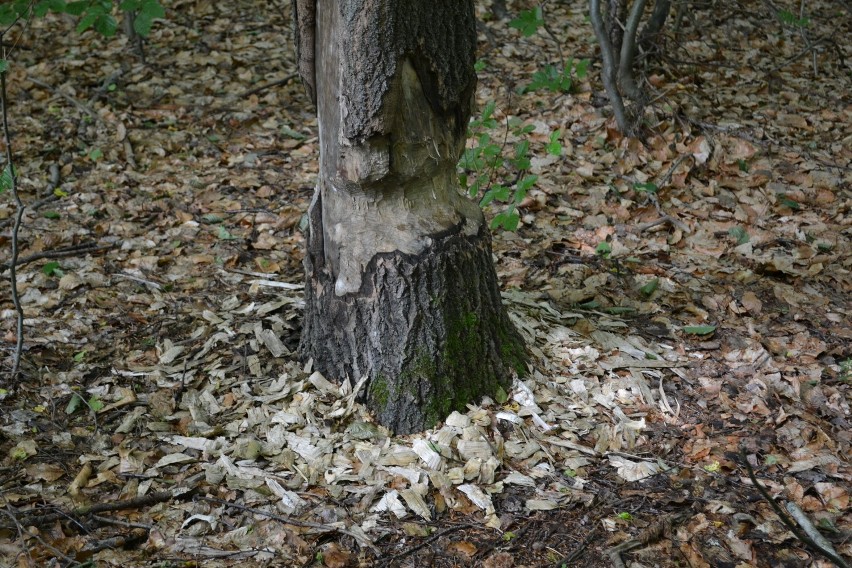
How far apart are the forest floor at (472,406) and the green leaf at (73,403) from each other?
16mm

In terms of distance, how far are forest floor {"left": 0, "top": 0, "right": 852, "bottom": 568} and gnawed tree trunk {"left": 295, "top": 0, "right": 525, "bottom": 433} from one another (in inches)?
6.7

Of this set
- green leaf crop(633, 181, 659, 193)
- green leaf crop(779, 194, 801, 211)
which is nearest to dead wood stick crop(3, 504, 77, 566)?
green leaf crop(633, 181, 659, 193)

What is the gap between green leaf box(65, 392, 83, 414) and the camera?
311 cm

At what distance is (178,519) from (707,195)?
389 centimetres

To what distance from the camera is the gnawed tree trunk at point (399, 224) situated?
266cm

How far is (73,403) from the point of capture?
10.3ft

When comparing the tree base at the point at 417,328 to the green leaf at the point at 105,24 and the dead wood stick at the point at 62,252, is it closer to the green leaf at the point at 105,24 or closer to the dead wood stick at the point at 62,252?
the dead wood stick at the point at 62,252

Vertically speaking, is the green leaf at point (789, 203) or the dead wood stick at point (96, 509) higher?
the green leaf at point (789, 203)

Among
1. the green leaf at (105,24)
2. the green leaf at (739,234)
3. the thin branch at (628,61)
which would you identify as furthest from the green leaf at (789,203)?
the green leaf at (105,24)

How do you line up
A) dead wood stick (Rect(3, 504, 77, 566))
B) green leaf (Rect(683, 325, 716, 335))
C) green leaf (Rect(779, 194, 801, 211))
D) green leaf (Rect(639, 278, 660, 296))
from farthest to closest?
green leaf (Rect(779, 194, 801, 211)) → green leaf (Rect(639, 278, 660, 296)) → green leaf (Rect(683, 325, 716, 335)) → dead wood stick (Rect(3, 504, 77, 566))

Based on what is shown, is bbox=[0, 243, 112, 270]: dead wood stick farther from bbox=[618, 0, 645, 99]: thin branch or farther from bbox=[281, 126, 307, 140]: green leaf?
bbox=[618, 0, 645, 99]: thin branch

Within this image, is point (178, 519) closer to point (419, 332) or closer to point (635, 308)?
point (419, 332)

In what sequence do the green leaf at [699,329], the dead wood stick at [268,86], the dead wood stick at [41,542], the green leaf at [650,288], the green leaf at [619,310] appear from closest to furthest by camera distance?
the dead wood stick at [41,542] → the green leaf at [699,329] → the green leaf at [619,310] → the green leaf at [650,288] → the dead wood stick at [268,86]

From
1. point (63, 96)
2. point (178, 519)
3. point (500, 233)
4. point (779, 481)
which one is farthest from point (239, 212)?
point (779, 481)
